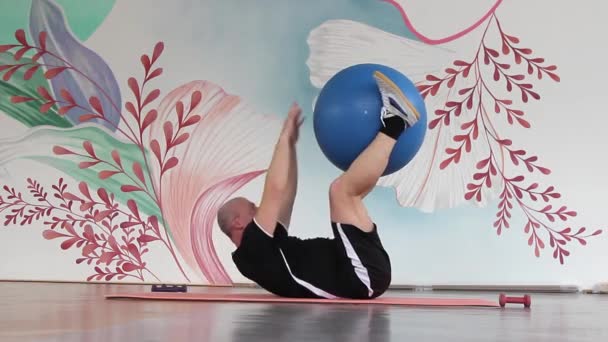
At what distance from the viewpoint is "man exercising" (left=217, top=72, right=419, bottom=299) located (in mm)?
2199

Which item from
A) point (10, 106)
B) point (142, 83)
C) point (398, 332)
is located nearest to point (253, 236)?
point (398, 332)

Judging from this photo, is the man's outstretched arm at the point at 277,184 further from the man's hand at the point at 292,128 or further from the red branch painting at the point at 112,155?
the red branch painting at the point at 112,155

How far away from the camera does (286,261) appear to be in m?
2.31

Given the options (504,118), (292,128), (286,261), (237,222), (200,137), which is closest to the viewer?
(286,261)

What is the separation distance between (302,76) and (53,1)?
1554mm

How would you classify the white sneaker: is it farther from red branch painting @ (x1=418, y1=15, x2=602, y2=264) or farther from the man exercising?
red branch painting @ (x1=418, y1=15, x2=602, y2=264)

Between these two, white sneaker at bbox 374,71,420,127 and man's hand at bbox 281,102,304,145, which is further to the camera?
man's hand at bbox 281,102,304,145

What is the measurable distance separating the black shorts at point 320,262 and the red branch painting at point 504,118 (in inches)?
70.6

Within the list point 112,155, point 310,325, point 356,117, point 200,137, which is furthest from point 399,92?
point 112,155

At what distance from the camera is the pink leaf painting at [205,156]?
159 inches

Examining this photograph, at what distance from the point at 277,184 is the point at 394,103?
48 centimetres

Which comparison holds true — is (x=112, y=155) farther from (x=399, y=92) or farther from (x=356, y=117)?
(x=399, y=92)

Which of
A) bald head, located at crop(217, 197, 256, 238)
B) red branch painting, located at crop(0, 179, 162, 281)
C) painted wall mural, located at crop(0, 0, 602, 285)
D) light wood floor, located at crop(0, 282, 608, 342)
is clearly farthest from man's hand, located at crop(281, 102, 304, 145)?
red branch painting, located at crop(0, 179, 162, 281)

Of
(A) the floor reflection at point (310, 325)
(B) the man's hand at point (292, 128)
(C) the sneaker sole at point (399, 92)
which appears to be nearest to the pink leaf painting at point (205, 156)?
(B) the man's hand at point (292, 128)
